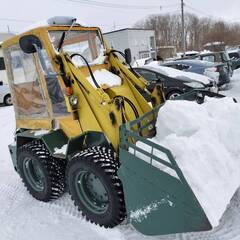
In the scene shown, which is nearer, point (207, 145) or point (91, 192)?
point (207, 145)

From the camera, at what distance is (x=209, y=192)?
111 inches

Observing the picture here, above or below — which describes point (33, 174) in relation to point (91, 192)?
below

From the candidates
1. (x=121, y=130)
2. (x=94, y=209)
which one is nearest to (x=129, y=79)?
(x=121, y=130)

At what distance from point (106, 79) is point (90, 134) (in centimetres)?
85

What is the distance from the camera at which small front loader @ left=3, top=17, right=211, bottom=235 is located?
293 centimetres

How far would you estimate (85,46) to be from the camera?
15.3ft

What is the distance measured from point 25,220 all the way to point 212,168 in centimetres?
235

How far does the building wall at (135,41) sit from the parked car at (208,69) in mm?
24828

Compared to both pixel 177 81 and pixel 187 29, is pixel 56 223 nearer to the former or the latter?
pixel 177 81

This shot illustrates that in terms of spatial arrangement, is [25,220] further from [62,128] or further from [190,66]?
[190,66]

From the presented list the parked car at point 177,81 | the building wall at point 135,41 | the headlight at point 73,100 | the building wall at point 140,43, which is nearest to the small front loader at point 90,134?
the headlight at point 73,100

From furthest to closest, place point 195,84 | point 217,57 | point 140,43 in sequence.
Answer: point 140,43 → point 217,57 → point 195,84

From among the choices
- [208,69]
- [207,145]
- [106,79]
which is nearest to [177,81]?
[208,69]

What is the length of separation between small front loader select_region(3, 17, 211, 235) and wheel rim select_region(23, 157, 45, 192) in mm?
14
